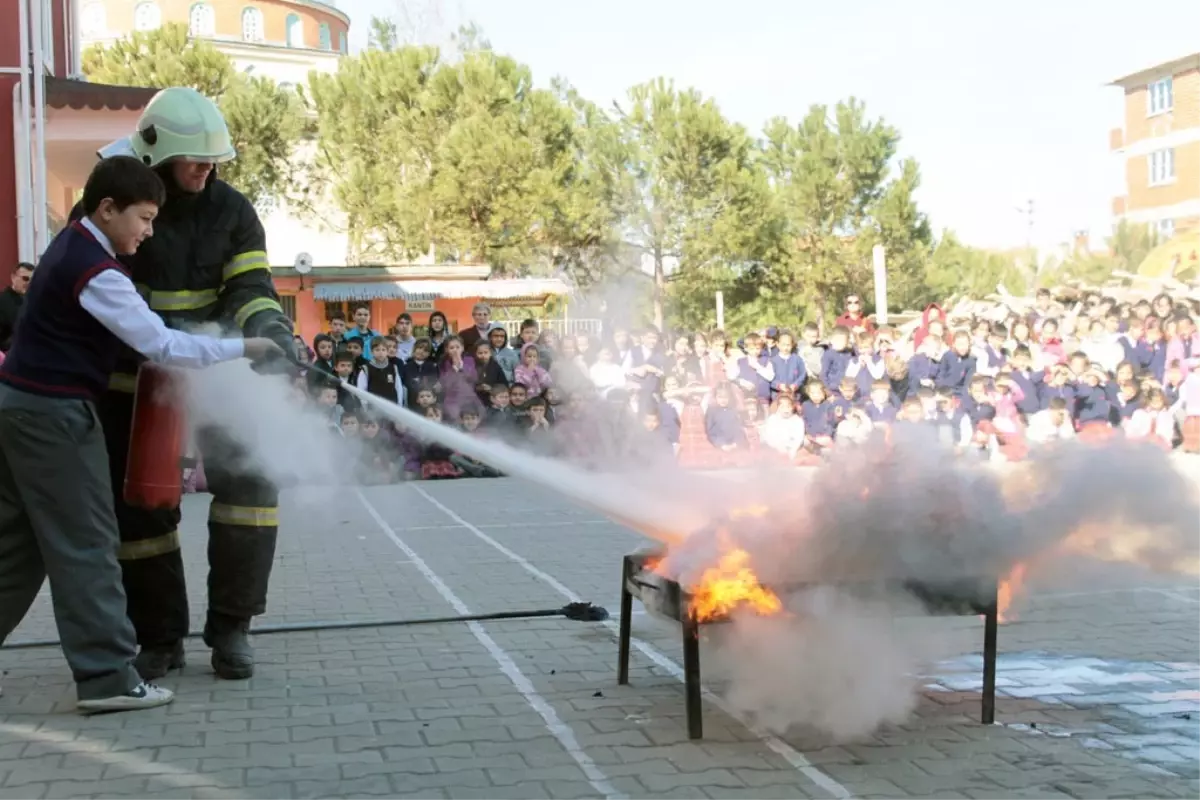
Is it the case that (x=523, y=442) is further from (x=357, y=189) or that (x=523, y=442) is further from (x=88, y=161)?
(x=357, y=189)

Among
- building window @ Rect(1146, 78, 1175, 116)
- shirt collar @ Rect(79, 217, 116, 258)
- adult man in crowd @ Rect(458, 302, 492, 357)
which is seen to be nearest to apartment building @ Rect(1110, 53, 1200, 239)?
building window @ Rect(1146, 78, 1175, 116)

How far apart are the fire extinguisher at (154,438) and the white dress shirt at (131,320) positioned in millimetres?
421

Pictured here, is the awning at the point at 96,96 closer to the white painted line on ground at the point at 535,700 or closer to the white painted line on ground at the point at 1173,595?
the white painted line on ground at the point at 535,700

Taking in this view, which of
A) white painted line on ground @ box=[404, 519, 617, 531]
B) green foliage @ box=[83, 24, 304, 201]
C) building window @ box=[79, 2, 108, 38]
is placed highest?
building window @ box=[79, 2, 108, 38]

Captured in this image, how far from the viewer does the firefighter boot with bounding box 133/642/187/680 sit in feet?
18.2

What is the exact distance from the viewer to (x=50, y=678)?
18.6 feet

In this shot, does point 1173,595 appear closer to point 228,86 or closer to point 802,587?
point 802,587

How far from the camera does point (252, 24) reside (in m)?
66.3

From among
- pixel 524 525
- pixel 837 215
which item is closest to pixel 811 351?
pixel 524 525

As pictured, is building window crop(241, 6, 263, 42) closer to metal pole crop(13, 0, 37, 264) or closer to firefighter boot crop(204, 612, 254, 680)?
metal pole crop(13, 0, 37, 264)

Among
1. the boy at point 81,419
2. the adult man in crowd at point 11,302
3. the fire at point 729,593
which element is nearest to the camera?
the fire at point 729,593

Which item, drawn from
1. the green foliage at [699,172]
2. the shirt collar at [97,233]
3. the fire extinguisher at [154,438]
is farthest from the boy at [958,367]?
the green foliage at [699,172]

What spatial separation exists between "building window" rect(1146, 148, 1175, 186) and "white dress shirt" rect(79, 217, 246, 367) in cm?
5920

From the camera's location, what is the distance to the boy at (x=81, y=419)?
4902 mm
